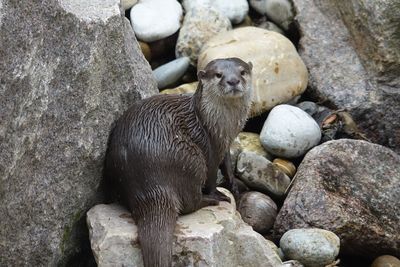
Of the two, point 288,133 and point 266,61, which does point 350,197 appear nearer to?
point 288,133

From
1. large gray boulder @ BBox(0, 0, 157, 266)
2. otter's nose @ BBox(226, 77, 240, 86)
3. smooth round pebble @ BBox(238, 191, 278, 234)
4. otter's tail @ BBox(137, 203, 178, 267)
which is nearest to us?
large gray boulder @ BBox(0, 0, 157, 266)

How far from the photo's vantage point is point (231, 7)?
520cm

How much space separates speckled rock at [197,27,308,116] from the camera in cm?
462

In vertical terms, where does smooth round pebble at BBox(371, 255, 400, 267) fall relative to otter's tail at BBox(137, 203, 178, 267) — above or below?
below

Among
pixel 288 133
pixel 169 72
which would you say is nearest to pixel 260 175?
pixel 288 133

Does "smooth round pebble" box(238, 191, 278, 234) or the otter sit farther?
"smooth round pebble" box(238, 191, 278, 234)

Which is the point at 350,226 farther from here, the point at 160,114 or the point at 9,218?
the point at 9,218

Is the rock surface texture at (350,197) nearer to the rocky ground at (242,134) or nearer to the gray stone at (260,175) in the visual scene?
the rocky ground at (242,134)

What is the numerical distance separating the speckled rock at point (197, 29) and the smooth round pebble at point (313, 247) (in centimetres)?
148

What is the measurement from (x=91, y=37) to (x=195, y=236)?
821 millimetres

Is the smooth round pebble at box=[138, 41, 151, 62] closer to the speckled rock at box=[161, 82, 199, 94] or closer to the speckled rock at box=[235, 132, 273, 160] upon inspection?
the speckled rock at box=[161, 82, 199, 94]

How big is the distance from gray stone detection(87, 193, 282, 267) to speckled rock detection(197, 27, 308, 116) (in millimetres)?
1143

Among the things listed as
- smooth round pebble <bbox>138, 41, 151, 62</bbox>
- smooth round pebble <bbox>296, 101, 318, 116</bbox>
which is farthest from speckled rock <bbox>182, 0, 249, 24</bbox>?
smooth round pebble <bbox>296, 101, 318, 116</bbox>

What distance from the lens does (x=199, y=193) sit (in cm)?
359
